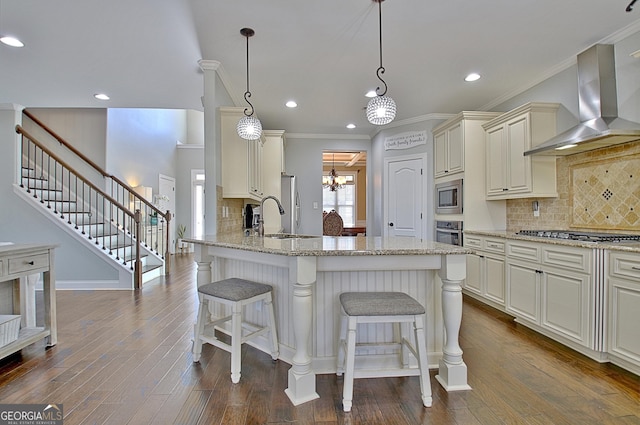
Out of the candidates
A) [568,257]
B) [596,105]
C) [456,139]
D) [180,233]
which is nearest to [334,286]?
[568,257]

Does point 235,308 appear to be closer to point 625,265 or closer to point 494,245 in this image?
point 625,265

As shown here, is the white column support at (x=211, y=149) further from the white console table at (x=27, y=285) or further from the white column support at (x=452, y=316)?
the white column support at (x=452, y=316)

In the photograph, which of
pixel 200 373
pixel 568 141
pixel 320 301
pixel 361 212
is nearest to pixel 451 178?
pixel 568 141

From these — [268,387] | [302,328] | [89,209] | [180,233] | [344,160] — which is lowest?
[268,387]

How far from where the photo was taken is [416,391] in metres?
1.88

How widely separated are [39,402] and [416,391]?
7.13 ft

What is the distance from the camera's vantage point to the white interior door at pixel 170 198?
24.4 feet

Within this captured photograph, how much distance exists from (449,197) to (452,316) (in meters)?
2.76

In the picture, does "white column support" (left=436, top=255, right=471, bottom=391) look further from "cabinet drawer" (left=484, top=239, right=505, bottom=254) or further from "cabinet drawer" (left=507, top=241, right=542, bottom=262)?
"cabinet drawer" (left=484, top=239, right=505, bottom=254)

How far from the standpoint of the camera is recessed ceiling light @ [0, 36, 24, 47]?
110 inches

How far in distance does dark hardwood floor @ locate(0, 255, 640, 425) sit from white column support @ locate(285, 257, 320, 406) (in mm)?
69

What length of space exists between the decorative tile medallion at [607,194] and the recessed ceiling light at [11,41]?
5458mm

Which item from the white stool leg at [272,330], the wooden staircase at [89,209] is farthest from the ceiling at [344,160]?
the white stool leg at [272,330]

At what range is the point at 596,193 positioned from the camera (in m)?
2.90
